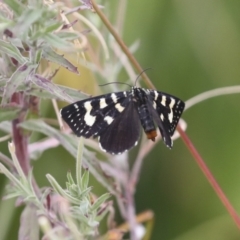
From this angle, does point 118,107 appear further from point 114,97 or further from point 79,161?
point 79,161

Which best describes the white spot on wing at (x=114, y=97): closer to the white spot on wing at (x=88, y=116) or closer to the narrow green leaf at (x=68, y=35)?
the white spot on wing at (x=88, y=116)

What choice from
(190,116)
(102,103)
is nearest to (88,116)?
(102,103)

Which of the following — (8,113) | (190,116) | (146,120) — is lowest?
(190,116)

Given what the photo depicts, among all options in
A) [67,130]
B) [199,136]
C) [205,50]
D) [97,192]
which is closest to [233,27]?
[205,50]

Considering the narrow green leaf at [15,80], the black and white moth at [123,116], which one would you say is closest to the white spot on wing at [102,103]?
the black and white moth at [123,116]

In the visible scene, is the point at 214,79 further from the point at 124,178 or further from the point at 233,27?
the point at 124,178
